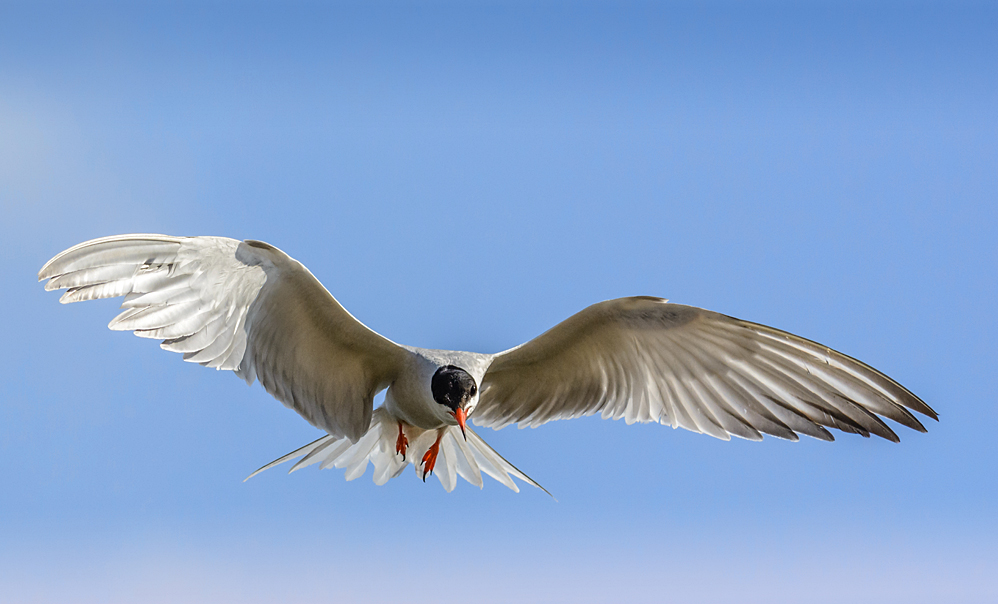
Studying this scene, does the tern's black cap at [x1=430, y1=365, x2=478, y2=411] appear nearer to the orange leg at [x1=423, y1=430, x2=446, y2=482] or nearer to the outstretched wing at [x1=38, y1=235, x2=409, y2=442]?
the outstretched wing at [x1=38, y1=235, x2=409, y2=442]

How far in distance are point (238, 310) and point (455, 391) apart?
4.12 feet

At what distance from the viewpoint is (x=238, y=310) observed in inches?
159

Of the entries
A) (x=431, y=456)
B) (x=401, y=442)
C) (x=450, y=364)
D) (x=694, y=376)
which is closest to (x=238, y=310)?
(x=450, y=364)

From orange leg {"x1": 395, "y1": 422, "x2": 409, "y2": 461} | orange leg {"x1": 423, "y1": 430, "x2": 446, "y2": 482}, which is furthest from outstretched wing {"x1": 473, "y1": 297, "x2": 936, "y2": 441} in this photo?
orange leg {"x1": 395, "y1": 422, "x2": 409, "y2": 461}

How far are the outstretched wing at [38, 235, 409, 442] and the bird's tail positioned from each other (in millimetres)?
626

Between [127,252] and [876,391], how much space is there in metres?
4.15

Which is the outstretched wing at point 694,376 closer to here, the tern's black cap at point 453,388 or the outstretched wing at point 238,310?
the tern's black cap at point 453,388

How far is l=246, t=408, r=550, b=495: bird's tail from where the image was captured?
16.9 ft

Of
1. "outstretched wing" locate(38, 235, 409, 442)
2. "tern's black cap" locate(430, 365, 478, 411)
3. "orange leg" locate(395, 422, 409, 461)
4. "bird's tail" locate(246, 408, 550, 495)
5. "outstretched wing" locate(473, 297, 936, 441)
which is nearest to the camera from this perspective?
"outstretched wing" locate(38, 235, 409, 442)

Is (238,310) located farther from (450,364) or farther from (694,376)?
(694,376)

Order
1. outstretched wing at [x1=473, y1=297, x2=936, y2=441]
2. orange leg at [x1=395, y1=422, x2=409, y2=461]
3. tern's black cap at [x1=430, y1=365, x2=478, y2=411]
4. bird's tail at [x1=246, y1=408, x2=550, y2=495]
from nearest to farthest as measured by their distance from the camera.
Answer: tern's black cap at [x1=430, y1=365, x2=478, y2=411]
outstretched wing at [x1=473, y1=297, x2=936, y2=441]
orange leg at [x1=395, y1=422, x2=409, y2=461]
bird's tail at [x1=246, y1=408, x2=550, y2=495]

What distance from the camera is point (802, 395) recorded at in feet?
14.9

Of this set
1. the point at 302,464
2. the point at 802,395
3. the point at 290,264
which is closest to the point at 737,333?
the point at 802,395

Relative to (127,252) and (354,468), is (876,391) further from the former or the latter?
(127,252)
